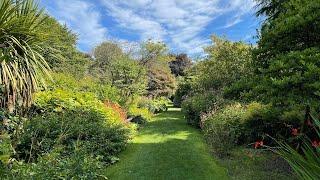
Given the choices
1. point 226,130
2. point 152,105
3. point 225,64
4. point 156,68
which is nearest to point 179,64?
point 156,68

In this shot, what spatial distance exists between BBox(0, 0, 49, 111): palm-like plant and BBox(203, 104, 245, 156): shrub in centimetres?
538

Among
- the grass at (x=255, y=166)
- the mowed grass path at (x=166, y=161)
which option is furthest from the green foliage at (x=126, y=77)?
the grass at (x=255, y=166)

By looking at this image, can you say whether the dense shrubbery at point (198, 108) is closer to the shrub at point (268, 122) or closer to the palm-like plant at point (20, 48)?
the shrub at point (268, 122)

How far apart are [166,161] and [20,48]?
4.47 m

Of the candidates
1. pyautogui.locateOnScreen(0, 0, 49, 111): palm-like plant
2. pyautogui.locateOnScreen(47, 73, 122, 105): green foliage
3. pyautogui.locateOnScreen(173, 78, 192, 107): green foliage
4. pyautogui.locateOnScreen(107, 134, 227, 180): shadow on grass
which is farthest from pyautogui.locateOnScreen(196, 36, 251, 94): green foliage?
pyautogui.locateOnScreen(0, 0, 49, 111): palm-like plant

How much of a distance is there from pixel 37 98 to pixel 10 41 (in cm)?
339

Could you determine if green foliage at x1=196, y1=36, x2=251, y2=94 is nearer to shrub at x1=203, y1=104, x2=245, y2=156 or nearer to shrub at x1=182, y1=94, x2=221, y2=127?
shrub at x1=182, y1=94, x2=221, y2=127

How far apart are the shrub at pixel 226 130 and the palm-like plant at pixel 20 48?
5.38m

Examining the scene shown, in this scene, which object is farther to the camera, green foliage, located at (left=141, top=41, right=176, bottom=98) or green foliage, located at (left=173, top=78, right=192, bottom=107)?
green foliage, located at (left=173, top=78, right=192, bottom=107)

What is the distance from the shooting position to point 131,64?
2580cm

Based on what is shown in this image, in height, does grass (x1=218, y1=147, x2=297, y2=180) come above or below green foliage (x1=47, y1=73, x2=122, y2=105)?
below

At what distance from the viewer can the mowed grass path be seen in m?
8.11

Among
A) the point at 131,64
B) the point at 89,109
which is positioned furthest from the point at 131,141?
the point at 131,64

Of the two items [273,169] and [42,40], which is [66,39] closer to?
[42,40]
